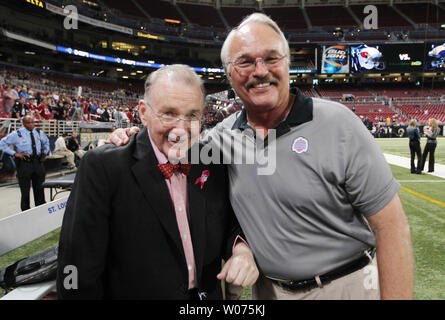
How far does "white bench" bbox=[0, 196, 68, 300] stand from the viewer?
1884mm

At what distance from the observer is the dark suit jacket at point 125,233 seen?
1.30 m

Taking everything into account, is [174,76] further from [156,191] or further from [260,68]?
[156,191]

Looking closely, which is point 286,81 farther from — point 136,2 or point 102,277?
point 136,2

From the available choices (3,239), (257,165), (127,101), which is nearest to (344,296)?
(257,165)

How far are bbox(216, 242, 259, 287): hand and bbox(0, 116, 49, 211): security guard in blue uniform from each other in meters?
6.55

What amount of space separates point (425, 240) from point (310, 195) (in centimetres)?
396

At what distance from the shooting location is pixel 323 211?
135 centimetres

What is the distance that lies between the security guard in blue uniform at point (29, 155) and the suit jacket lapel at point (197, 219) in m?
6.37

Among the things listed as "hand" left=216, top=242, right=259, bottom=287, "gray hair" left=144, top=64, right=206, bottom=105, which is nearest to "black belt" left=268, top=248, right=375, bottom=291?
"hand" left=216, top=242, right=259, bottom=287

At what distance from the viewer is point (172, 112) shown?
1.43 meters

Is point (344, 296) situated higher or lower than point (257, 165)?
lower

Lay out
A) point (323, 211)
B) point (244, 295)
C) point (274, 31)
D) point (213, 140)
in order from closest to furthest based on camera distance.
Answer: point (323, 211) < point (274, 31) < point (213, 140) < point (244, 295)

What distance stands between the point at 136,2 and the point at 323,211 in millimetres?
49060

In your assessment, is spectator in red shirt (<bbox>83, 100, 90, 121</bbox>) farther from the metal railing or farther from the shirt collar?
the shirt collar
